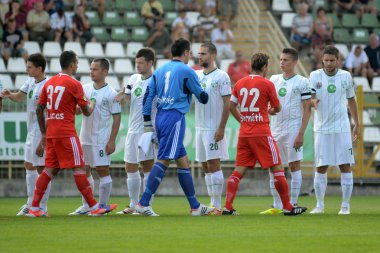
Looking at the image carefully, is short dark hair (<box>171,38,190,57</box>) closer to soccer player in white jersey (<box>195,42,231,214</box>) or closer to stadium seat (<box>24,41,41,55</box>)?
soccer player in white jersey (<box>195,42,231,214</box>)

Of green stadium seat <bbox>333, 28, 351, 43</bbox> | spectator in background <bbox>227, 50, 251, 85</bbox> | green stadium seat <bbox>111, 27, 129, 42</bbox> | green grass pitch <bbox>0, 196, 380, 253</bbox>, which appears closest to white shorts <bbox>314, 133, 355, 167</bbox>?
green grass pitch <bbox>0, 196, 380, 253</bbox>

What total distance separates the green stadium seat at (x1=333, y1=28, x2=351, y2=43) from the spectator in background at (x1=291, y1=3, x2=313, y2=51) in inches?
58.6

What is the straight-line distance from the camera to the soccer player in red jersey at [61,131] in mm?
13664

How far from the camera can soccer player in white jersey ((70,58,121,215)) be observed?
14.9m

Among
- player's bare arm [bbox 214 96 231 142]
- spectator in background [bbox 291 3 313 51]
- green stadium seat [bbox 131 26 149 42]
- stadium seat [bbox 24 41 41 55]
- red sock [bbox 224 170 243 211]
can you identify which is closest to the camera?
red sock [bbox 224 170 243 211]

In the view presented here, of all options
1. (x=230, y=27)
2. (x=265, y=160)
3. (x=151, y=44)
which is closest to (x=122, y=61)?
(x=151, y=44)

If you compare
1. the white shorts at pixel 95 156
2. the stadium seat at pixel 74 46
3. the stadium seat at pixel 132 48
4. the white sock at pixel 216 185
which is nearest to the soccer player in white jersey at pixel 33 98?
the white shorts at pixel 95 156

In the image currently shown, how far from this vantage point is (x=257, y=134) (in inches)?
550

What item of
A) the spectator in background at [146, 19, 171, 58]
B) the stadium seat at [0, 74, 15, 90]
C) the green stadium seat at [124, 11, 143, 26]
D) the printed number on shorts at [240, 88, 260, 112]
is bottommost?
Result: the printed number on shorts at [240, 88, 260, 112]

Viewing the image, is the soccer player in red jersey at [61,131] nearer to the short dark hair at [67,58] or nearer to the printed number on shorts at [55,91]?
the printed number on shorts at [55,91]

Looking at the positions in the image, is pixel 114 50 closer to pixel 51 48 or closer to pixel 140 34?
pixel 140 34

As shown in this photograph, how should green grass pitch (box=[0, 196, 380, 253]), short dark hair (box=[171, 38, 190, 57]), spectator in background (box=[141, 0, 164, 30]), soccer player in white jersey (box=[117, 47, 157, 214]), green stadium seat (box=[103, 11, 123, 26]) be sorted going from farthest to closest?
1. green stadium seat (box=[103, 11, 123, 26])
2. spectator in background (box=[141, 0, 164, 30])
3. soccer player in white jersey (box=[117, 47, 157, 214])
4. short dark hair (box=[171, 38, 190, 57])
5. green grass pitch (box=[0, 196, 380, 253])

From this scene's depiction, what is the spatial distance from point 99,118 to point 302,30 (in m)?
14.4

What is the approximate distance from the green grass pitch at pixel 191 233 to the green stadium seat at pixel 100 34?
12.6 meters
